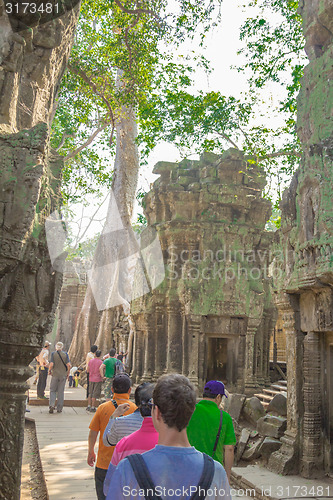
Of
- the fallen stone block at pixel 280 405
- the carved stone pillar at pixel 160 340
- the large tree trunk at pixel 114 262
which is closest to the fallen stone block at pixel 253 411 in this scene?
the fallen stone block at pixel 280 405

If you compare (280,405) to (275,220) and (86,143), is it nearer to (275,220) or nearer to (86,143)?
(86,143)

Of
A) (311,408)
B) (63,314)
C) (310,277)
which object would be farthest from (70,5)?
(63,314)

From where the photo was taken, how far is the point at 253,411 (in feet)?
26.6

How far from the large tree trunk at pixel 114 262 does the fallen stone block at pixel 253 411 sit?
848 centimetres

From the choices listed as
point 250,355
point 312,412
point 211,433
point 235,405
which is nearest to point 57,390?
point 235,405

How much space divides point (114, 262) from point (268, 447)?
12.1m

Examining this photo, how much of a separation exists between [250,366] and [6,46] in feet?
31.9

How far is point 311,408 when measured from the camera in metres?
5.76

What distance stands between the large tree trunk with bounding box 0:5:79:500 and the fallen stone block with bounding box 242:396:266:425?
5397mm

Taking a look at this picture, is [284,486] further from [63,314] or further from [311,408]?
[63,314]

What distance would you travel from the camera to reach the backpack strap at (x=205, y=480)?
1517 millimetres

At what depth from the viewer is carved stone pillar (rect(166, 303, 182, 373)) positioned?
11750 millimetres

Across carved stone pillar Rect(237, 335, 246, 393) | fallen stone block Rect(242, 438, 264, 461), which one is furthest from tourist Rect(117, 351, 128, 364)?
fallen stone block Rect(242, 438, 264, 461)

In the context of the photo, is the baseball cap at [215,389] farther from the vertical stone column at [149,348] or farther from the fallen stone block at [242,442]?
the vertical stone column at [149,348]
